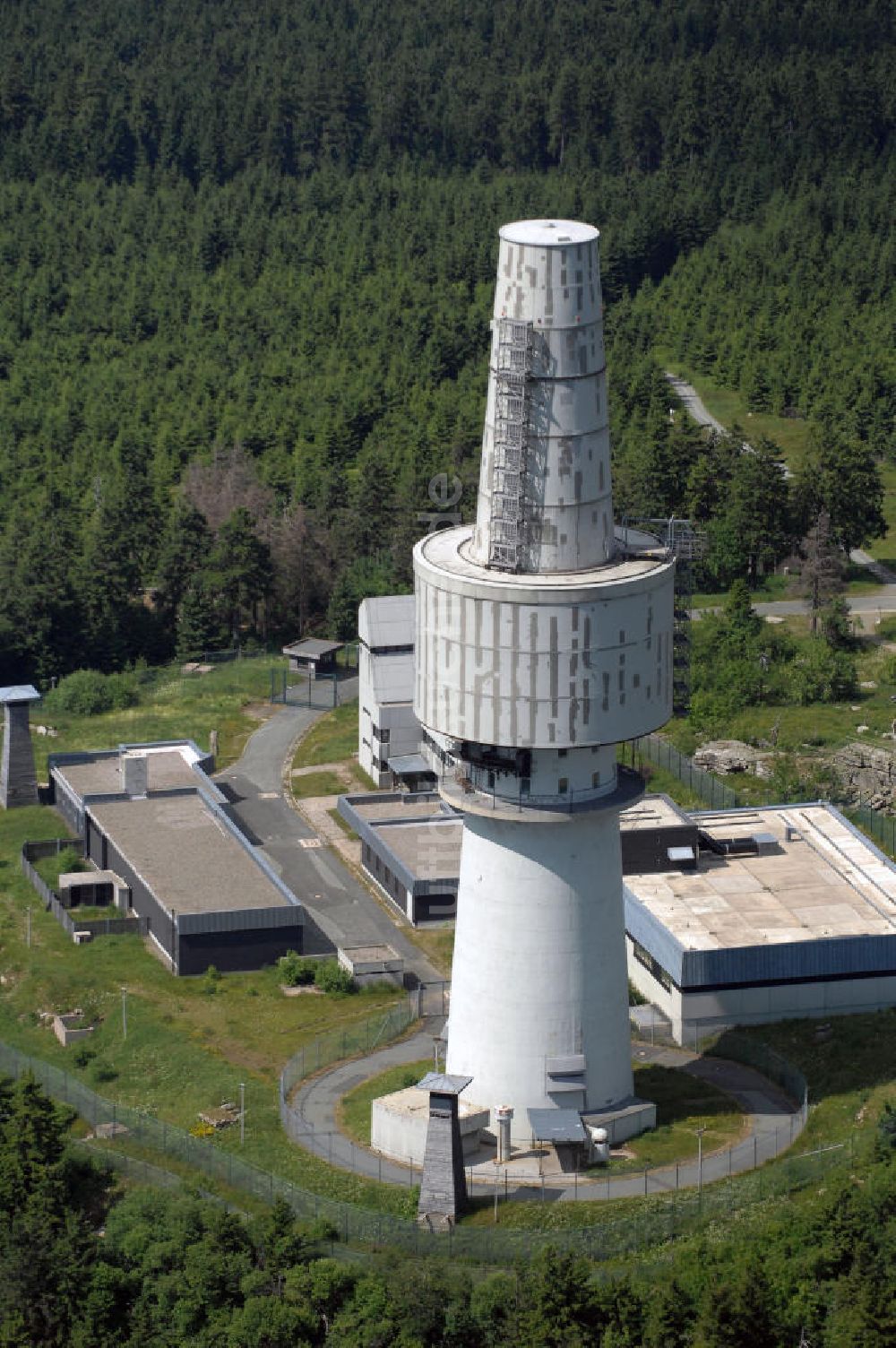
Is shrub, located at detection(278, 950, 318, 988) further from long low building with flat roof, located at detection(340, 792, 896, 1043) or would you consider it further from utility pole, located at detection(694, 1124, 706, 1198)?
utility pole, located at detection(694, 1124, 706, 1198)

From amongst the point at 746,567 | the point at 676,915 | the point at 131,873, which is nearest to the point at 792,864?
the point at 676,915

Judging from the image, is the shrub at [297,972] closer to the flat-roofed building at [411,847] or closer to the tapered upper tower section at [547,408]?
the flat-roofed building at [411,847]

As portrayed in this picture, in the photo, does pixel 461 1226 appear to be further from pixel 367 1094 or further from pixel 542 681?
pixel 542 681

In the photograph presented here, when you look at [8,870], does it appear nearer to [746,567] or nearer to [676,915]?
[676,915]

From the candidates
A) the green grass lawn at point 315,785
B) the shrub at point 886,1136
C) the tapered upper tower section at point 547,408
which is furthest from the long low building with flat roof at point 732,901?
the tapered upper tower section at point 547,408

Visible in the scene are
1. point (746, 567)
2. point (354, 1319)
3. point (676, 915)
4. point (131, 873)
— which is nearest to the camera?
point (354, 1319)
